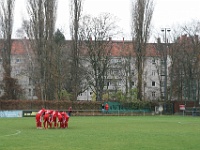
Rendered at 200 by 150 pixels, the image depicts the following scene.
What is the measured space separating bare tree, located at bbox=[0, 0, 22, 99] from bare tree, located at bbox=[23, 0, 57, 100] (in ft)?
9.50

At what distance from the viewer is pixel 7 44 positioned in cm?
6234

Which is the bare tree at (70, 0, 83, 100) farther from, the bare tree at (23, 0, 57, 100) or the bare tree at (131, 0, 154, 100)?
the bare tree at (131, 0, 154, 100)

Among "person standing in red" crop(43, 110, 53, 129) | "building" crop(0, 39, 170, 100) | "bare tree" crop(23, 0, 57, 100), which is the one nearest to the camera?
"person standing in red" crop(43, 110, 53, 129)

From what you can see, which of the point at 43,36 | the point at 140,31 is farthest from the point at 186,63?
the point at 43,36

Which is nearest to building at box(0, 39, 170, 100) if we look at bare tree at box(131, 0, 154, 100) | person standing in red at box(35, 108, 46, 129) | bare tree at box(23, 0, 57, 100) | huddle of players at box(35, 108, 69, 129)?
bare tree at box(131, 0, 154, 100)

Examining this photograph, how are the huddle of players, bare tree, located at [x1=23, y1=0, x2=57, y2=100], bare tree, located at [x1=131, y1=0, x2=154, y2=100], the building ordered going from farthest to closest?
the building
bare tree, located at [x1=131, y1=0, x2=154, y2=100]
bare tree, located at [x1=23, y1=0, x2=57, y2=100]
the huddle of players

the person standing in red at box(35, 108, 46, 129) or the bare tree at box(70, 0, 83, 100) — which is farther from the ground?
the bare tree at box(70, 0, 83, 100)

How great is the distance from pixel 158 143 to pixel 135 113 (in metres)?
44.3

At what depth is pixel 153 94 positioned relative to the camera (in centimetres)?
10381

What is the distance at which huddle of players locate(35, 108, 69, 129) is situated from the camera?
29516 mm

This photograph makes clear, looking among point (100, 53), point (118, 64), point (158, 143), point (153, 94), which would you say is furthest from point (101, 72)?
point (158, 143)

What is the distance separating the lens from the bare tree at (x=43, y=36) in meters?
61.2

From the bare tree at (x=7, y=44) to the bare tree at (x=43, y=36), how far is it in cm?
290

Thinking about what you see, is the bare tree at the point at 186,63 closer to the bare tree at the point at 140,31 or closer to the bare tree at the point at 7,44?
the bare tree at the point at 140,31
